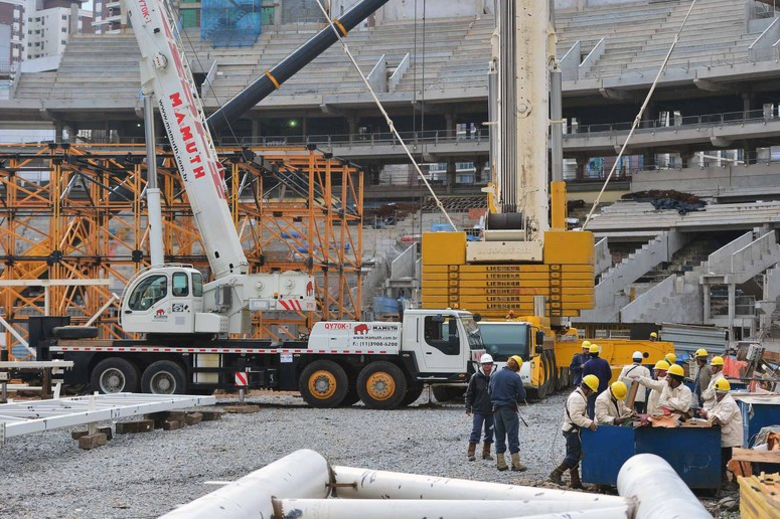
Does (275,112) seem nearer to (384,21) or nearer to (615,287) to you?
(384,21)

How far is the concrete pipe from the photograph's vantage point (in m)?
7.34

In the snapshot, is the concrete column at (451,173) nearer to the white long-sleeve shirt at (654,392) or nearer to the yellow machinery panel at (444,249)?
the yellow machinery panel at (444,249)

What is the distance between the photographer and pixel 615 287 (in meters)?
46.1

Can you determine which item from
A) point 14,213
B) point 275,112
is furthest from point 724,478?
point 275,112

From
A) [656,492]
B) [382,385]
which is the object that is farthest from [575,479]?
[382,385]

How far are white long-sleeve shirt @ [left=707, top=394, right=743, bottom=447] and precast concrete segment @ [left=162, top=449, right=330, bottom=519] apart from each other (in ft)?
18.2

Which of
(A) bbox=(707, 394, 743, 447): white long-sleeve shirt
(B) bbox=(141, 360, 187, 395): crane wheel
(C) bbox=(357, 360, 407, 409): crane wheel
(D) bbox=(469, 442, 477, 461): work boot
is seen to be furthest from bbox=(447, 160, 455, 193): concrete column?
(A) bbox=(707, 394, 743, 447): white long-sleeve shirt

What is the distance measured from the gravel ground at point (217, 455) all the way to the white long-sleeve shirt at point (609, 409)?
4.00ft

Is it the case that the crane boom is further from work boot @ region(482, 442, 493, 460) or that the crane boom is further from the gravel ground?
work boot @ region(482, 442, 493, 460)

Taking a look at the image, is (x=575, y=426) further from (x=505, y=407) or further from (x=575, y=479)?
(x=505, y=407)

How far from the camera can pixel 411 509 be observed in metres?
7.46

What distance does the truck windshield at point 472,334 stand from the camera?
76.3 ft

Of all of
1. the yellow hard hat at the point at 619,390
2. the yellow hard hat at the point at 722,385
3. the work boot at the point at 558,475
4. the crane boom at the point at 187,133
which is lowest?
the work boot at the point at 558,475

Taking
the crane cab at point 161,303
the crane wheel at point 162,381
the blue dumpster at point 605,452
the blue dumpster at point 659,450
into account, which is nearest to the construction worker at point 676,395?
the blue dumpster at point 659,450
